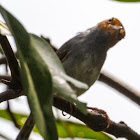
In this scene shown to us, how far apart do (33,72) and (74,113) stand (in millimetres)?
1122

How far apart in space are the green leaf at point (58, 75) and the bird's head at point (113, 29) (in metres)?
2.15

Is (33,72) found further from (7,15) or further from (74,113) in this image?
(74,113)

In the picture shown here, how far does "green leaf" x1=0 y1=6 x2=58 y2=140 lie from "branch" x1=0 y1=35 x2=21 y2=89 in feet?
0.73

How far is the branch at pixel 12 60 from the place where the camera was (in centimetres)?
113

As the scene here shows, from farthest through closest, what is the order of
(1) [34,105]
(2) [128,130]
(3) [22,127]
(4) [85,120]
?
1. (3) [22,127]
2. (2) [128,130]
3. (4) [85,120]
4. (1) [34,105]

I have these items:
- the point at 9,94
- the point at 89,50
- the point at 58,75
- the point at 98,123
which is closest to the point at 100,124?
the point at 98,123

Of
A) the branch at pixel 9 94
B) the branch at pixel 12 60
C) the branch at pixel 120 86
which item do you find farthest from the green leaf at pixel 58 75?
the branch at pixel 120 86

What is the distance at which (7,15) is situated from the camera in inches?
36.9

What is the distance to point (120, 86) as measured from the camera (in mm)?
2662

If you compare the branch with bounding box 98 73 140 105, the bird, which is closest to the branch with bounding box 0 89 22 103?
the bird

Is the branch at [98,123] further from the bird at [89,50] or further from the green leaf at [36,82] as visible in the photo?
the green leaf at [36,82]

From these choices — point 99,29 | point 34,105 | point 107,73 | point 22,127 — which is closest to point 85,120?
point 22,127

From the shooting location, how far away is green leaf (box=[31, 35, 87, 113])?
829 millimetres

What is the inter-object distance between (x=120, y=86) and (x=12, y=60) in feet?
5.15
